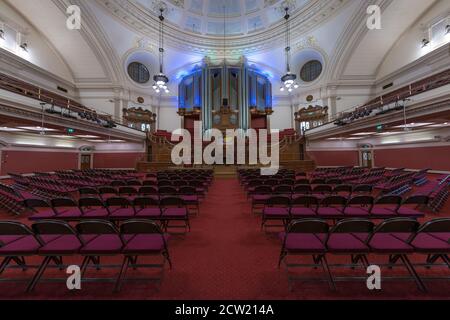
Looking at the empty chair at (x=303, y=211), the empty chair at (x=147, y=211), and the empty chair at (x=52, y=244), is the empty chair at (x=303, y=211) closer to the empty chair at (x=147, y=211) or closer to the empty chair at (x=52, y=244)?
the empty chair at (x=147, y=211)

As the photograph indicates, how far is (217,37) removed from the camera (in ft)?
62.6

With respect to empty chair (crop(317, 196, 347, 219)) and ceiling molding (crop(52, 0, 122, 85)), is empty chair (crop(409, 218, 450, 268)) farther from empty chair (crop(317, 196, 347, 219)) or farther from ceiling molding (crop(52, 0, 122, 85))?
ceiling molding (crop(52, 0, 122, 85))

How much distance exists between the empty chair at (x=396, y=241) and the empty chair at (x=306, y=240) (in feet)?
1.66

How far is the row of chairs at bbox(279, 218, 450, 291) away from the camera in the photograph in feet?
6.59

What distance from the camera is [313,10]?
1505 cm

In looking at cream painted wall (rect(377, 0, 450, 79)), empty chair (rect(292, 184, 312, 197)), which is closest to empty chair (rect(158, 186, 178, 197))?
empty chair (rect(292, 184, 312, 197))

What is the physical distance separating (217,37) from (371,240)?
2165cm

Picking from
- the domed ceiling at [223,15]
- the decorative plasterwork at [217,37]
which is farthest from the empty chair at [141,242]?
the domed ceiling at [223,15]

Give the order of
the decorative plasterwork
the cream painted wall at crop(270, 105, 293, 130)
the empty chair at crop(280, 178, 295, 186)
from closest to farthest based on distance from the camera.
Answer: the empty chair at crop(280, 178, 295, 186)
the decorative plasterwork
the cream painted wall at crop(270, 105, 293, 130)

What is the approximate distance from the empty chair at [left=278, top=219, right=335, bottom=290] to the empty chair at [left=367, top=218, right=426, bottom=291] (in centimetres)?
51

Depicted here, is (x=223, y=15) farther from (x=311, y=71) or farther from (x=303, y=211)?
(x=303, y=211)

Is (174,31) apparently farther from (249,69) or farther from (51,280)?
(51,280)

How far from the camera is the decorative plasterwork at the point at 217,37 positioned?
14.3m

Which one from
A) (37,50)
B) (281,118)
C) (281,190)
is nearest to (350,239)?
(281,190)
